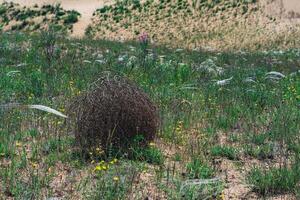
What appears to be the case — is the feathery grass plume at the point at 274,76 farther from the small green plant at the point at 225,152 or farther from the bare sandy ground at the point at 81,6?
the bare sandy ground at the point at 81,6

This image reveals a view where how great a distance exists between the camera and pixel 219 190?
4.91 metres

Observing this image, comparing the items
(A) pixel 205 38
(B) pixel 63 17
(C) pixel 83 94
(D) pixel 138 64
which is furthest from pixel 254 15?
(C) pixel 83 94

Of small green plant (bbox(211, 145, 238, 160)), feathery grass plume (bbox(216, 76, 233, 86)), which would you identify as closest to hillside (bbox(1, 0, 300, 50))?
feathery grass plume (bbox(216, 76, 233, 86))

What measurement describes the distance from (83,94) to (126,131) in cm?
69

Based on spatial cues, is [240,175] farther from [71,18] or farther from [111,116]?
[71,18]

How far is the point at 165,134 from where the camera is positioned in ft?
22.3

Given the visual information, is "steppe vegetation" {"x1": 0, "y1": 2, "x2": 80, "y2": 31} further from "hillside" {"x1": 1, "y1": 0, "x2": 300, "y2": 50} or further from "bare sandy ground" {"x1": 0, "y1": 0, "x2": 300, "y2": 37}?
"hillside" {"x1": 1, "y1": 0, "x2": 300, "y2": 50}

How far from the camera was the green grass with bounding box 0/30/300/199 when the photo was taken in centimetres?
504

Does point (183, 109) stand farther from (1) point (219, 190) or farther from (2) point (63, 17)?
(2) point (63, 17)

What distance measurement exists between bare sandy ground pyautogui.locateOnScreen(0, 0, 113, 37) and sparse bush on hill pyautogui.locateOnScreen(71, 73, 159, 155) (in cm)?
3122

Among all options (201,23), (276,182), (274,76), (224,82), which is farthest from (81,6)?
(276,182)

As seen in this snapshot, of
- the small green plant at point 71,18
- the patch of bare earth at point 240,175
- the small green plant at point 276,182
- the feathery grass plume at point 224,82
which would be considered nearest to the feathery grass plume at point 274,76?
the feathery grass plume at point 224,82

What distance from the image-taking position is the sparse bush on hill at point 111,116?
19.3 ft

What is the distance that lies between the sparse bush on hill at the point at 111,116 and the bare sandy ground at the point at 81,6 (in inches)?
1229
